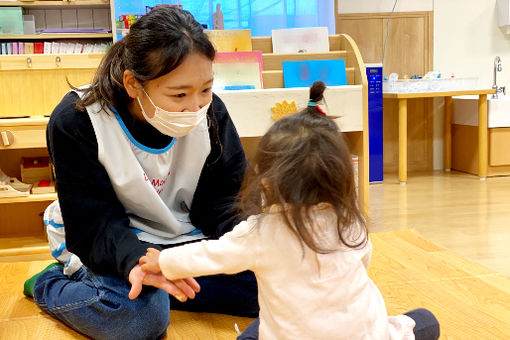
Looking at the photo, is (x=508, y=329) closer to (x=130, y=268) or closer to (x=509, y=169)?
(x=130, y=268)

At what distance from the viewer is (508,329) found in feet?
4.66

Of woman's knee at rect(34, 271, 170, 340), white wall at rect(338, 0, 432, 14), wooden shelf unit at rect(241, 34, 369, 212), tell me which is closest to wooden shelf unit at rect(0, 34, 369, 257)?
wooden shelf unit at rect(241, 34, 369, 212)

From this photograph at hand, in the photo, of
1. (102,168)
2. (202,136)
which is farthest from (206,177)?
(102,168)

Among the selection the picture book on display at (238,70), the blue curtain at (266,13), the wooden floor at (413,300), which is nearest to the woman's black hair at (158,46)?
the wooden floor at (413,300)

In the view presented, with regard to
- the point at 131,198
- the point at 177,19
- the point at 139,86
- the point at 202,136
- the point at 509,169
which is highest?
the point at 177,19

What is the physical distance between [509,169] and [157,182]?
3445mm

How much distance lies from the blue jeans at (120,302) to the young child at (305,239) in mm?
488

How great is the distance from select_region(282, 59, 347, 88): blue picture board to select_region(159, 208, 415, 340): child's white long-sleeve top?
204 centimetres

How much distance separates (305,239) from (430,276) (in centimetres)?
108

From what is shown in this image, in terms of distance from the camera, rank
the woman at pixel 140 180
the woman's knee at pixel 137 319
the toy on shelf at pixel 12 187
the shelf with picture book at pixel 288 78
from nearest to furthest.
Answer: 1. the woman at pixel 140 180
2. the woman's knee at pixel 137 319
3. the toy on shelf at pixel 12 187
4. the shelf with picture book at pixel 288 78

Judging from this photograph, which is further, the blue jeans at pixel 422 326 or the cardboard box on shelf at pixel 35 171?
the cardboard box on shelf at pixel 35 171

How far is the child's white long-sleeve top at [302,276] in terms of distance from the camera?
0.91 meters

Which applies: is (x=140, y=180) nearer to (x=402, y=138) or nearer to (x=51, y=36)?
(x=51, y=36)

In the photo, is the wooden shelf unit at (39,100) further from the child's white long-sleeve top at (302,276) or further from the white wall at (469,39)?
the white wall at (469,39)
